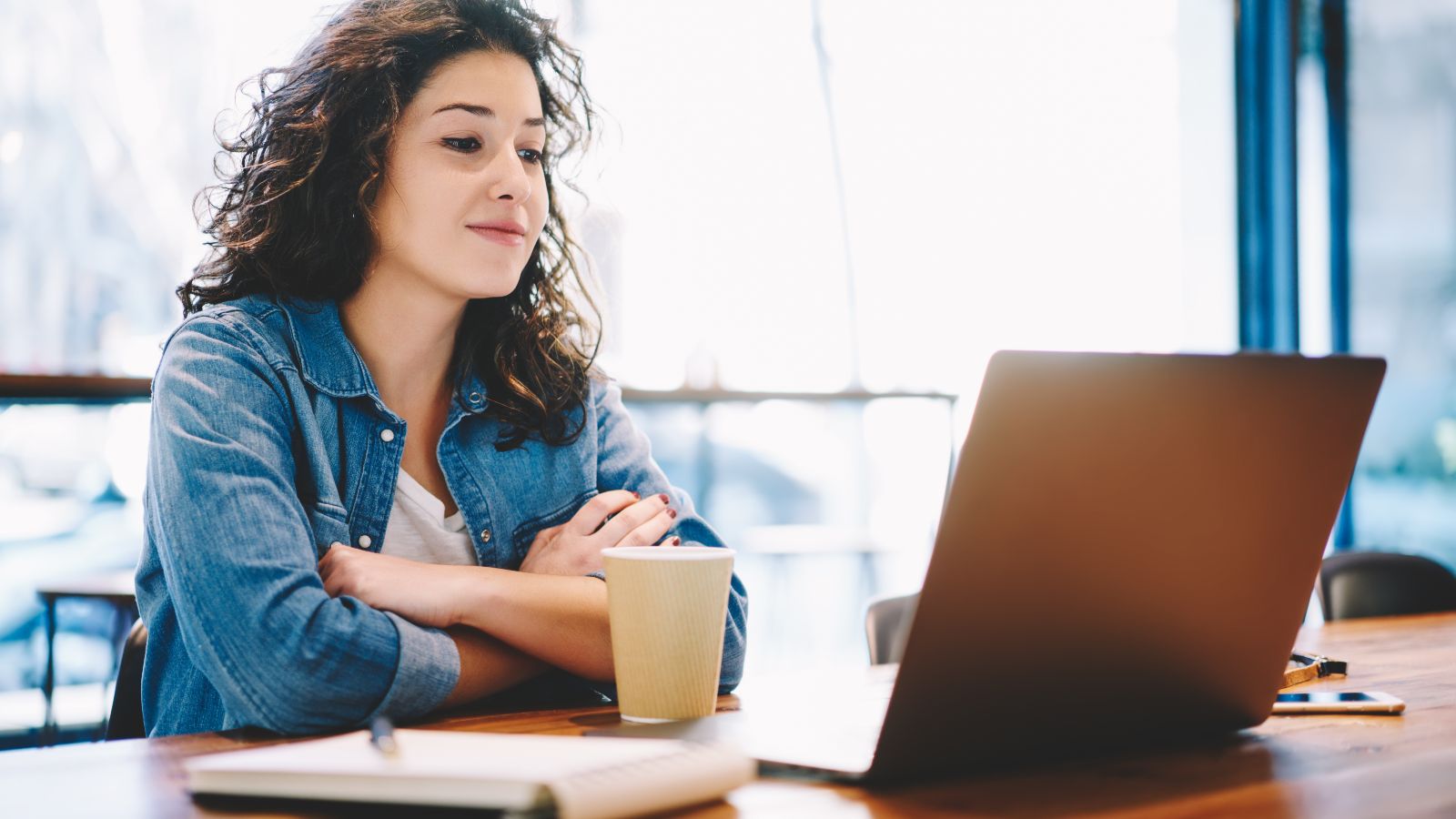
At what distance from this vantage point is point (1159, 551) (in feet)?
2.47

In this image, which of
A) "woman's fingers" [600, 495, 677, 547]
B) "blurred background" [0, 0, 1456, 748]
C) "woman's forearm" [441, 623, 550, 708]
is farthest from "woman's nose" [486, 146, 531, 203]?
"blurred background" [0, 0, 1456, 748]

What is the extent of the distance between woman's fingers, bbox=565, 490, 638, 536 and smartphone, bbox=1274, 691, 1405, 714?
2.12 ft

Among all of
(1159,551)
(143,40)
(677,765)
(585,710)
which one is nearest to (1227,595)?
(1159,551)

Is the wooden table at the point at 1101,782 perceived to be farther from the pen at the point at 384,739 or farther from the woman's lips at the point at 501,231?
the woman's lips at the point at 501,231

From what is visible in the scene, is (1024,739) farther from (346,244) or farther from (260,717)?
(346,244)

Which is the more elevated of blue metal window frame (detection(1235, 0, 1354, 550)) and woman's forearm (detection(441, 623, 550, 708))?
blue metal window frame (detection(1235, 0, 1354, 550))

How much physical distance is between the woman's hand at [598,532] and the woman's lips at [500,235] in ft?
1.00

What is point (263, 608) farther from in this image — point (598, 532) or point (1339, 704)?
point (1339, 704)

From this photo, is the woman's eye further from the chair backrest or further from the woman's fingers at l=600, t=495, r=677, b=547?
the chair backrest

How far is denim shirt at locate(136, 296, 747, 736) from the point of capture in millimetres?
955

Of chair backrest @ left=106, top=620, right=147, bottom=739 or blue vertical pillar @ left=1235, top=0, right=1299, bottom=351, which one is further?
blue vertical pillar @ left=1235, top=0, right=1299, bottom=351

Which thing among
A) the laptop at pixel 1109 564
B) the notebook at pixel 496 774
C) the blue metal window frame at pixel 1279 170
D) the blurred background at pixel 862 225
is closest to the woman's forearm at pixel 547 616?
the laptop at pixel 1109 564

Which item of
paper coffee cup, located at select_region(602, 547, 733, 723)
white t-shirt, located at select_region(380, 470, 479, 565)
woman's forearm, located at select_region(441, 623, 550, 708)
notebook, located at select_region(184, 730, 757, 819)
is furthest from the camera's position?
white t-shirt, located at select_region(380, 470, 479, 565)

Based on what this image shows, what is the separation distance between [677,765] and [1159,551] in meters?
0.33
